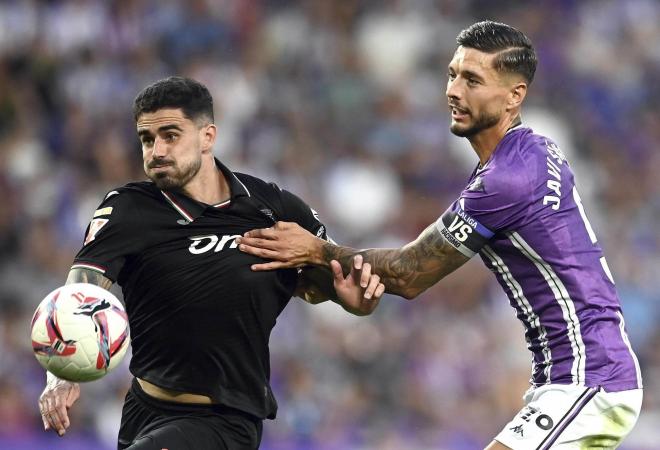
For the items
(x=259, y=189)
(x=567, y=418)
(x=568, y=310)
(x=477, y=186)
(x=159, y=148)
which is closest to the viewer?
(x=567, y=418)

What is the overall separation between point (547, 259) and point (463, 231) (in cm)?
47

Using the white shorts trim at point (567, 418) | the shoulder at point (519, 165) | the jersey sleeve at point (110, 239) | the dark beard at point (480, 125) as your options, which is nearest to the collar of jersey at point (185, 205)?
the jersey sleeve at point (110, 239)

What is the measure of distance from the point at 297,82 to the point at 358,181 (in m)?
1.78

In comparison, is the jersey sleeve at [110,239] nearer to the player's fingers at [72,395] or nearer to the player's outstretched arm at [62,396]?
the player's outstretched arm at [62,396]

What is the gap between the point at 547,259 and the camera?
5.70 meters

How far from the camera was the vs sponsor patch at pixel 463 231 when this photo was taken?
5891mm

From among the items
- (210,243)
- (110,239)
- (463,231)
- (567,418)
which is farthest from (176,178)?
(567,418)

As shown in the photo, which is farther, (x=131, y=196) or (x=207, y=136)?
(x=207, y=136)

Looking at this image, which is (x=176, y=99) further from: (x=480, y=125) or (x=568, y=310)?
(x=568, y=310)

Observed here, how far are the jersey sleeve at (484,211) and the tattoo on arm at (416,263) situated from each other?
64 mm

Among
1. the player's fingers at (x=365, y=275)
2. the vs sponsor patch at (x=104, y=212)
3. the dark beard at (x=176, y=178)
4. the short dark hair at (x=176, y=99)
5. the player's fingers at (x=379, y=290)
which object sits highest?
the short dark hair at (x=176, y=99)

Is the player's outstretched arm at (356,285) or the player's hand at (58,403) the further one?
the player's outstretched arm at (356,285)

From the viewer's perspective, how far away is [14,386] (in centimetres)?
1100

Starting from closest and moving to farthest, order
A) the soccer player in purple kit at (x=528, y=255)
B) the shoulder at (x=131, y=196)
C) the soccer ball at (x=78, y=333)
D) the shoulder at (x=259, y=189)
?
the soccer ball at (x=78, y=333), the soccer player in purple kit at (x=528, y=255), the shoulder at (x=131, y=196), the shoulder at (x=259, y=189)
